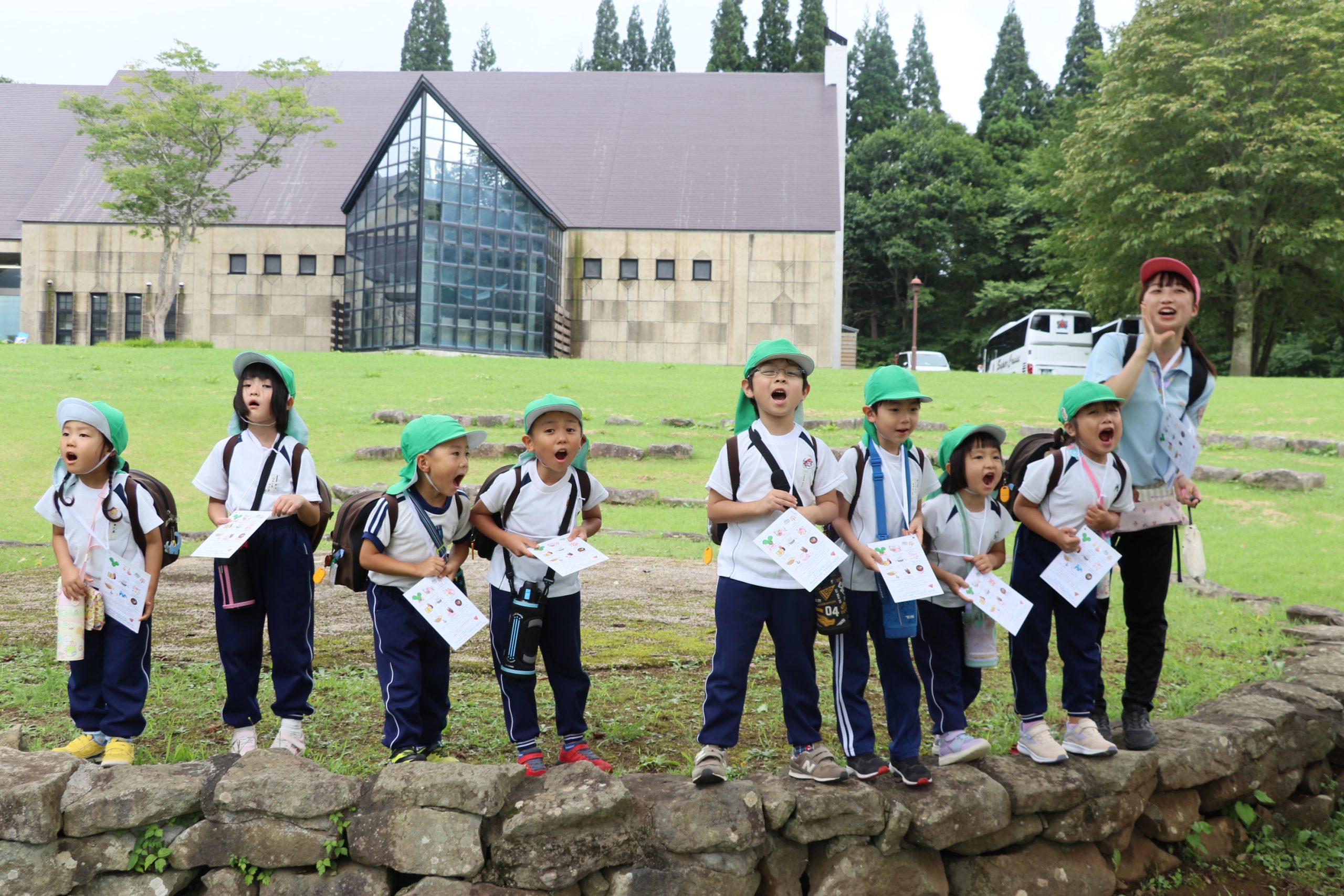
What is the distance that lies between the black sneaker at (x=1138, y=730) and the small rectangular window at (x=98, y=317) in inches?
1638

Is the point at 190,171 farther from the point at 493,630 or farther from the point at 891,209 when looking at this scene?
the point at 493,630

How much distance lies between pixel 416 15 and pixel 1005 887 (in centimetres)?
6474

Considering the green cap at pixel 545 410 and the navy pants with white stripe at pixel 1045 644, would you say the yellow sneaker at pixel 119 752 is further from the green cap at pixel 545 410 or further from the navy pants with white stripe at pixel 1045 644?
the navy pants with white stripe at pixel 1045 644

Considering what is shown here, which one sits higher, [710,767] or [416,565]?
[416,565]

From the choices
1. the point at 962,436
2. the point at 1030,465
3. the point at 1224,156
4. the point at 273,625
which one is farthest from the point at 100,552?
the point at 1224,156

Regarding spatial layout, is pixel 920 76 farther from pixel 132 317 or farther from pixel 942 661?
pixel 942 661

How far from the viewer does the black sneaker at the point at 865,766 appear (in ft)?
12.0

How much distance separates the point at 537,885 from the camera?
10.8ft

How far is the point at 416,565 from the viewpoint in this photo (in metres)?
3.91

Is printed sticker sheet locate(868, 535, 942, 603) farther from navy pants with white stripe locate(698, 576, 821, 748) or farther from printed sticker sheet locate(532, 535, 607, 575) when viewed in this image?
printed sticker sheet locate(532, 535, 607, 575)

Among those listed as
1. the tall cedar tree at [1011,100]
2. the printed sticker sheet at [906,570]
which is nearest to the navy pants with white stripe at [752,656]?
the printed sticker sheet at [906,570]

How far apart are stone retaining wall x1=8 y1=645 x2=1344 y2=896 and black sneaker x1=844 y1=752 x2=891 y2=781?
Answer: 5 cm

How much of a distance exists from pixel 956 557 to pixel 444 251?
30.9 m

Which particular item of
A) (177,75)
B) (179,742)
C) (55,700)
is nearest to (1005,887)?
(179,742)
